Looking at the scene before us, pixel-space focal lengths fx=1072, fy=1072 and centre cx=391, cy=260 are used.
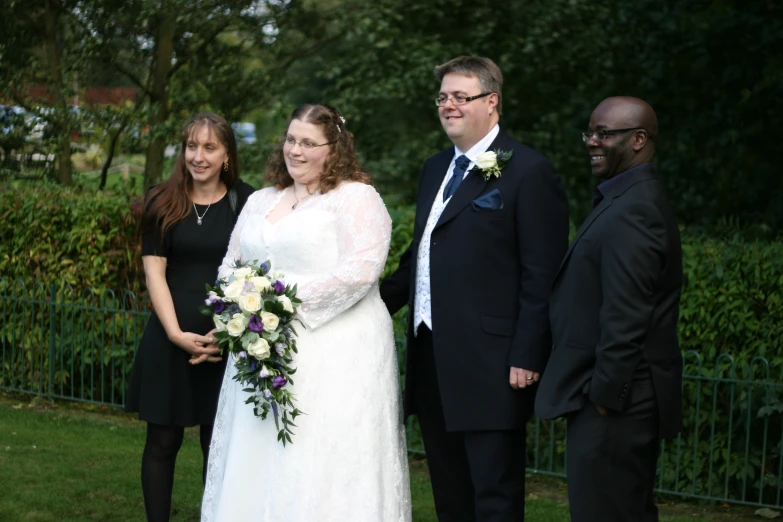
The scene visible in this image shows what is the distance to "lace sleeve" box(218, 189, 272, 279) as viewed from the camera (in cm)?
483

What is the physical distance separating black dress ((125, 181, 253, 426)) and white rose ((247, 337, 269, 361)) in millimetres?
702

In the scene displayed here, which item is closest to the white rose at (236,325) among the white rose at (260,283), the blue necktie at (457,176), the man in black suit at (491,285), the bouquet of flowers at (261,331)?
the bouquet of flowers at (261,331)

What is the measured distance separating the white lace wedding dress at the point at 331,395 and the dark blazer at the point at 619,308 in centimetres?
93

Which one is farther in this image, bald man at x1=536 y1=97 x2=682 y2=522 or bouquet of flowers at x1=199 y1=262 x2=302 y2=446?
bouquet of flowers at x1=199 y1=262 x2=302 y2=446

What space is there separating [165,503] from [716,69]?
730cm

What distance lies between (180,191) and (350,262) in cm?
106

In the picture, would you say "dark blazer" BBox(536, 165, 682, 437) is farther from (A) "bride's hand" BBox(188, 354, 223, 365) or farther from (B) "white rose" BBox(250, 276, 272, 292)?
(A) "bride's hand" BBox(188, 354, 223, 365)

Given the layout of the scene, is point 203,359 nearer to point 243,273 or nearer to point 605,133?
point 243,273

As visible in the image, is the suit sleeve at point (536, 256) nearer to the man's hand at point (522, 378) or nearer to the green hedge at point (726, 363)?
the man's hand at point (522, 378)

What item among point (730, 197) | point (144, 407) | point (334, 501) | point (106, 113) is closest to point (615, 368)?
point (334, 501)

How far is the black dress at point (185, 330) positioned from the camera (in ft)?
16.3

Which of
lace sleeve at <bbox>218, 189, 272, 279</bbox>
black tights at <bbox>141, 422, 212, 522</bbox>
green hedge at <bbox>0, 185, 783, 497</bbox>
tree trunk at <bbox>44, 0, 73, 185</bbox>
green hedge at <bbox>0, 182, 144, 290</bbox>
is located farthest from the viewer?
tree trunk at <bbox>44, 0, 73, 185</bbox>

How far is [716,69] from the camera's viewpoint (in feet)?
33.5

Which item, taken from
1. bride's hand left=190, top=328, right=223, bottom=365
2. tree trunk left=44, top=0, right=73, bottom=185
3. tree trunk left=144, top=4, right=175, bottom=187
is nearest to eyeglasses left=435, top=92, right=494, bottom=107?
bride's hand left=190, top=328, right=223, bottom=365
